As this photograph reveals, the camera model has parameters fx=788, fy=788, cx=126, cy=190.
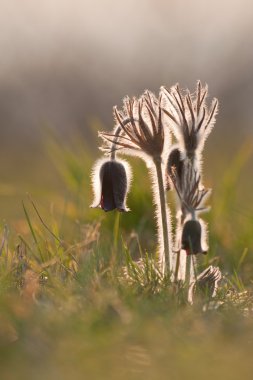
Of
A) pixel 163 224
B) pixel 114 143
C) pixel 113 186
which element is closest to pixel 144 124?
pixel 114 143

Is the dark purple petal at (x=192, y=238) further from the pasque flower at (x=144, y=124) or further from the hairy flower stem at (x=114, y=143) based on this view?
the hairy flower stem at (x=114, y=143)

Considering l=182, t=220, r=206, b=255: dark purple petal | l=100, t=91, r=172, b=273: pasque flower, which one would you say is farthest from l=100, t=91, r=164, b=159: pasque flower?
l=182, t=220, r=206, b=255: dark purple petal

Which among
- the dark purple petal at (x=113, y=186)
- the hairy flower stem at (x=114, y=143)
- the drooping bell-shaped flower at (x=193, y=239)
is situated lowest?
the drooping bell-shaped flower at (x=193, y=239)

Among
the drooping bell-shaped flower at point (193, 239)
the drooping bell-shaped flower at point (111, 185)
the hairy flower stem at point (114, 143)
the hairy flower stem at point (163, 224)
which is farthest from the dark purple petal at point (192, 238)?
the hairy flower stem at point (114, 143)

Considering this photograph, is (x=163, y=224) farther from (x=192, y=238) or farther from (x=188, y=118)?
(x=188, y=118)

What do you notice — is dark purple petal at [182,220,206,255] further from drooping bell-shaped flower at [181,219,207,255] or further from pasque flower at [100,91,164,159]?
pasque flower at [100,91,164,159]

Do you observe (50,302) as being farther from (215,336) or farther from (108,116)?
(108,116)
